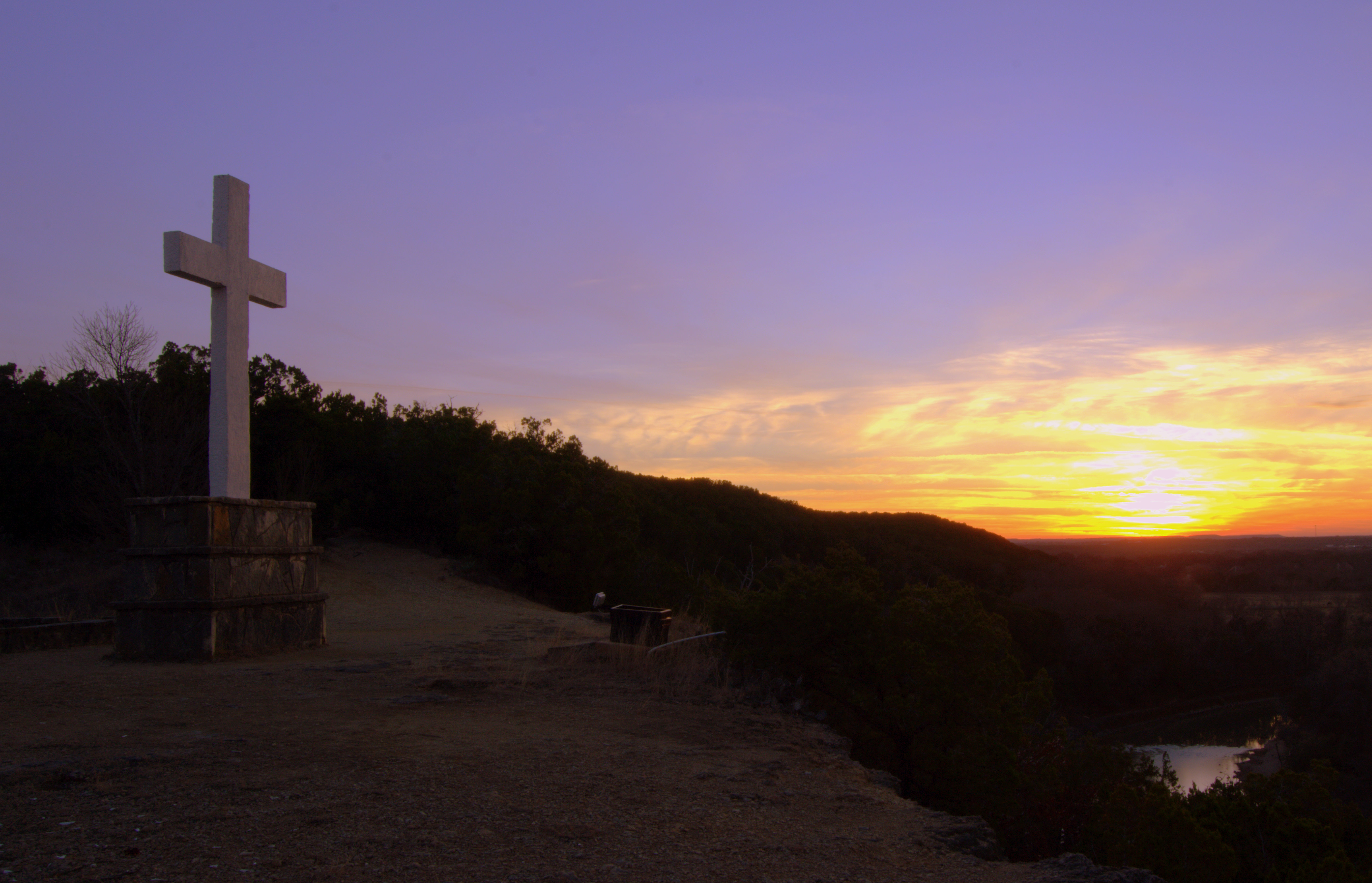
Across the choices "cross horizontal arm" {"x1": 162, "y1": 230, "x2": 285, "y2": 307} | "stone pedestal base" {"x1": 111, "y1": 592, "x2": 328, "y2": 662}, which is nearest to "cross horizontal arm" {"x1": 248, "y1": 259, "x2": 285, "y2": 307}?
"cross horizontal arm" {"x1": 162, "y1": 230, "x2": 285, "y2": 307}

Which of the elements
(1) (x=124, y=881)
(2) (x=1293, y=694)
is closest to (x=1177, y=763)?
(2) (x=1293, y=694)

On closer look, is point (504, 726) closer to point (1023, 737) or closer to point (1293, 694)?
point (1023, 737)

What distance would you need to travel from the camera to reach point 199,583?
8430mm

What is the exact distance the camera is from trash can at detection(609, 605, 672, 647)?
30.5 feet

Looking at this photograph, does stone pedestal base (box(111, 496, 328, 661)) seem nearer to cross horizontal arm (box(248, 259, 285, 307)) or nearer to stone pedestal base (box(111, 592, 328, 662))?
stone pedestal base (box(111, 592, 328, 662))

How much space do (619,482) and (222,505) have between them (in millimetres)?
15594

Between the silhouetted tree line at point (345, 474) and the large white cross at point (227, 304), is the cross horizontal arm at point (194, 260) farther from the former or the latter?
the silhouetted tree line at point (345, 474)

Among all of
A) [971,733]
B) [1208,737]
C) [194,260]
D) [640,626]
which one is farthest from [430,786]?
[1208,737]

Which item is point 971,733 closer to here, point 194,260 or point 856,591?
point 856,591

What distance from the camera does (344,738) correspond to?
4.96 metres

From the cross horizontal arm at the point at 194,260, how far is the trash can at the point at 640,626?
5.20 m

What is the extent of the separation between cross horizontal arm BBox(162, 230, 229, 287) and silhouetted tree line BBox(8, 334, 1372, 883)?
5.79m

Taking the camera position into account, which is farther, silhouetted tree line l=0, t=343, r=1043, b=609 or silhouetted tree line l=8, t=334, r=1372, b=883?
silhouetted tree line l=0, t=343, r=1043, b=609

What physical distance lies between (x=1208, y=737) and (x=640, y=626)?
84.8 ft
